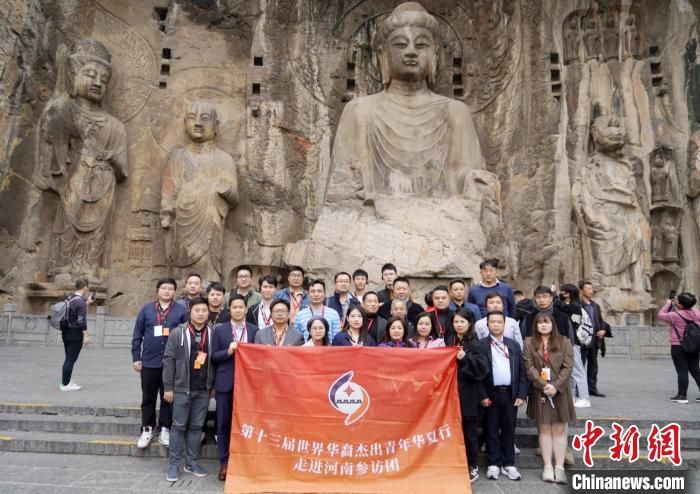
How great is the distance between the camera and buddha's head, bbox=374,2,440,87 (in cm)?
1094

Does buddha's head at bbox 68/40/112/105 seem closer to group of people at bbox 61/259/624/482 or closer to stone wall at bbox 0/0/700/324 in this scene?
stone wall at bbox 0/0/700/324

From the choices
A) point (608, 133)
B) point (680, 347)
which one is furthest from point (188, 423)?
point (608, 133)

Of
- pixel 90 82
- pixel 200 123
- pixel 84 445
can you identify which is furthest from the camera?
pixel 200 123

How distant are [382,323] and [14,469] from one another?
2.91 m

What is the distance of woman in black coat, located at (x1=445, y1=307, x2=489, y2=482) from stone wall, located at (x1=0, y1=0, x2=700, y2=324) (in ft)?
23.4

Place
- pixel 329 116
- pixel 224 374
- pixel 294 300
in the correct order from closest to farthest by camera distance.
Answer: pixel 224 374 → pixel 294 300 → pixel 329 116

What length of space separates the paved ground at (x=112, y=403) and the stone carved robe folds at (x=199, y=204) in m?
2.46

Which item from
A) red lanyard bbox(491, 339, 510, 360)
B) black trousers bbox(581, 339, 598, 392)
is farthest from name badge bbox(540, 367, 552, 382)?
black trousers bbox(581, 339, 598, 392)

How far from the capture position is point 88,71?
11.6m

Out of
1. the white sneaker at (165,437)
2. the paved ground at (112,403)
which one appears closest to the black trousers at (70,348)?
the paved ground at (112,403)

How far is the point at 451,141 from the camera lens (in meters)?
11.0

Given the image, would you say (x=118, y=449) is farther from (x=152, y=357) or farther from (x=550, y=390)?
(x=550, y=390)

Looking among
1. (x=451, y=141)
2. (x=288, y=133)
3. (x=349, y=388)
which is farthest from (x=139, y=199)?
(x=349, y=388)

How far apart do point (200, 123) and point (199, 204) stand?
1.77 metres
